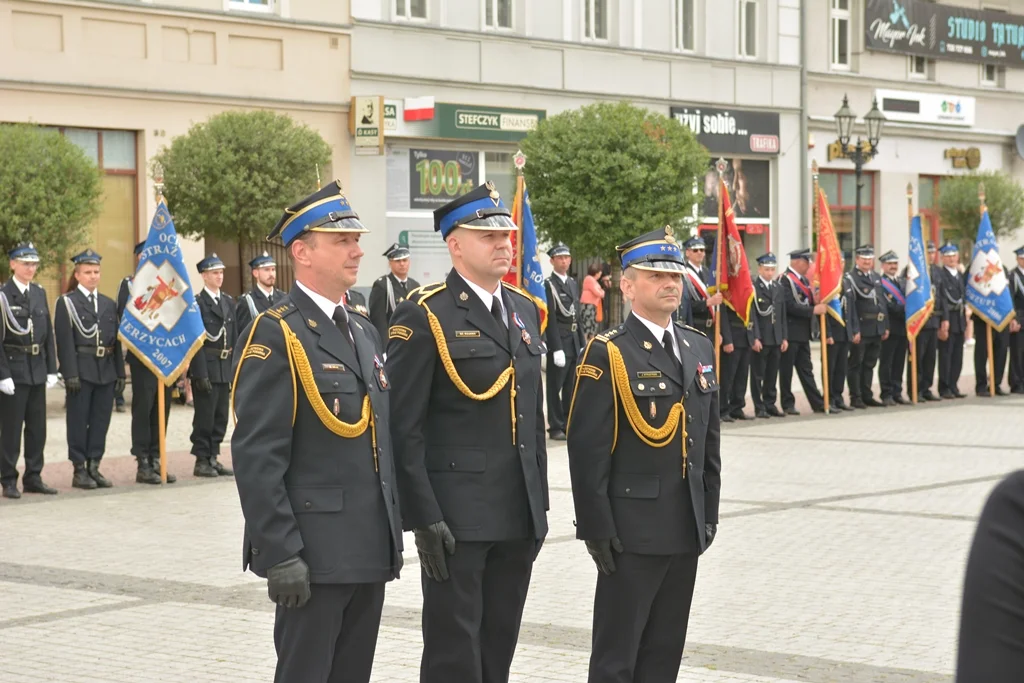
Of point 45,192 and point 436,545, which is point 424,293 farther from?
point 45,192

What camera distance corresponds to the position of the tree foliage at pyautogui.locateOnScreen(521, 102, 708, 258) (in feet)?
84.4

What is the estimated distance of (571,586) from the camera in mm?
8992

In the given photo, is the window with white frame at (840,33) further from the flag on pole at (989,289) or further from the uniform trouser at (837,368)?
the uniform trouser at (837,368)

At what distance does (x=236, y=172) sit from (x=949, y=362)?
1057 cm

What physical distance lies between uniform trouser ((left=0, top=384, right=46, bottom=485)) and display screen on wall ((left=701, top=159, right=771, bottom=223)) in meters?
22.0

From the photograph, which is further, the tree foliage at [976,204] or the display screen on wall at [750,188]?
the tree foliage at [976,204]

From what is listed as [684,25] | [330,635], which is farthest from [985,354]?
[330,635]

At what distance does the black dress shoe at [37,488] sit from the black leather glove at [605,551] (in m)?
8.63

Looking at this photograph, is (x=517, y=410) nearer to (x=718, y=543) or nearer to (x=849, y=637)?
(x=849, y=637)

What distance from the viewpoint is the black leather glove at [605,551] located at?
5730 millimetres

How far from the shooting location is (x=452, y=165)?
28.9 m

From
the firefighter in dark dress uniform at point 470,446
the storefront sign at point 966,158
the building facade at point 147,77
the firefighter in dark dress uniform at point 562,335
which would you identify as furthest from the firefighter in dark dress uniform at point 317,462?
the storefront sign at point 966,158

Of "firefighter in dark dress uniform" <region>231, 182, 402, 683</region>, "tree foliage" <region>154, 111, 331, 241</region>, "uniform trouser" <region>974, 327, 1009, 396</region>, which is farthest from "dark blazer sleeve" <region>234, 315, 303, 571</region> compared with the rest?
"uniform trouser" <region>974, 327, 1009, 396</region>

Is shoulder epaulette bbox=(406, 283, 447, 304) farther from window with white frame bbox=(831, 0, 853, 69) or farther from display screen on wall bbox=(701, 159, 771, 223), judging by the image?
window with white frame bbox=(831, 0, 853, 69)
